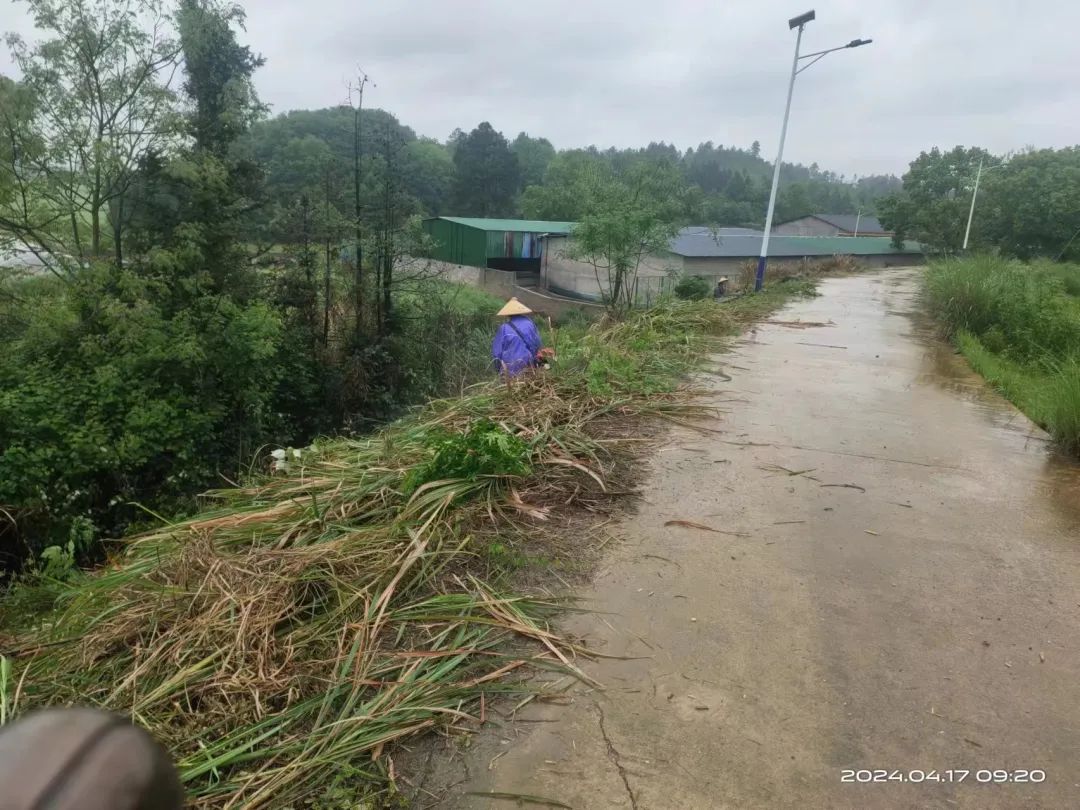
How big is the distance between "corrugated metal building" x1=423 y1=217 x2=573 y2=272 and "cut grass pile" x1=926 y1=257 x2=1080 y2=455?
22.0 meters

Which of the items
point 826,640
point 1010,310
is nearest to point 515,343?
point 826,640

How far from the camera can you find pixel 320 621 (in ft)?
8.21

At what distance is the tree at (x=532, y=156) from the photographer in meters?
65.0

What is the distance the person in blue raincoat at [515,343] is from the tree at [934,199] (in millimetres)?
36165

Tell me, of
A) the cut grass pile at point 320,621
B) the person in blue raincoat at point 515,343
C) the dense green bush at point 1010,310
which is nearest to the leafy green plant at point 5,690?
the cut grass pile at point 320,621

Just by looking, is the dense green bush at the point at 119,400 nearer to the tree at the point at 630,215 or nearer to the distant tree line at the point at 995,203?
the tree at the point at 630,215

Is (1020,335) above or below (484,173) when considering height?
below

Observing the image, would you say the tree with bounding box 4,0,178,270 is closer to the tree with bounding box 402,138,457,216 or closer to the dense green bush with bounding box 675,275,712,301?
the dense green bush with bounding box 675,275,712,301

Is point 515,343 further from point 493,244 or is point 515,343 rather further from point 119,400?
point 493,244

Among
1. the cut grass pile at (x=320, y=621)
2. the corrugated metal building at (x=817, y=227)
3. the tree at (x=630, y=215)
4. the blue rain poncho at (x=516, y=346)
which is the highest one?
the corrugated metal building at (x=817, y=227)

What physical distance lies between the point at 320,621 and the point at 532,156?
81.8m

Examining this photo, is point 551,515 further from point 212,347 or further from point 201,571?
point 212,347

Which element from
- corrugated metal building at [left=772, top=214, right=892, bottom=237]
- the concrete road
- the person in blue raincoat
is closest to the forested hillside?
corrugated metal building at [left=772, top=214, right=892, bottom=237]

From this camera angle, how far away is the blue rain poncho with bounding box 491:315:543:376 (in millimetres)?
6039
